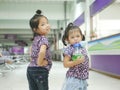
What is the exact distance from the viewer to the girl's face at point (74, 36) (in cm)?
220

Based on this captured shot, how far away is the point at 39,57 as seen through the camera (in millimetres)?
2193

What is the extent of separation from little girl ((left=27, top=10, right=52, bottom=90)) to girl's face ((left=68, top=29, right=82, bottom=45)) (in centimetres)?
19

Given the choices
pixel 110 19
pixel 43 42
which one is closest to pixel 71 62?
pixel 43 42

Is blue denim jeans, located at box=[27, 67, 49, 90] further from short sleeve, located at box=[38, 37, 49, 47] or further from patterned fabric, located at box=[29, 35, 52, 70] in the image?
short sleeve, located at box=[38, 37, 49, 47]

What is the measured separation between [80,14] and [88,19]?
2.01 m

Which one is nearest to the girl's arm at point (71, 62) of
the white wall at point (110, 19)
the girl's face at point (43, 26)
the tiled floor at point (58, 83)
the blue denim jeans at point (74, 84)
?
the blue denim jeans at point (74, 84)

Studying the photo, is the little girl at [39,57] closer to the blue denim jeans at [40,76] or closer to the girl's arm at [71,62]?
the blue denim jeans at [40,76]

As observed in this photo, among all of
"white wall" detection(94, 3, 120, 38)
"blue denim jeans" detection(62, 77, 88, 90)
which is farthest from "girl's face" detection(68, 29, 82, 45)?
"white wall" detection(94, 3, 120, 38)

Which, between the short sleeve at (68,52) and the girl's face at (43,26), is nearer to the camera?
the short sleeve at (68,52)

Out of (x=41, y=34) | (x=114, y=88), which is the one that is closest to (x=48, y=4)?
(x=114, y=88)

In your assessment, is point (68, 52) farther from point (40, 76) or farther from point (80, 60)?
point (40, 76)

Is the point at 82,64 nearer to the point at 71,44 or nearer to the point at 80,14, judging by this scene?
the point at 71,44

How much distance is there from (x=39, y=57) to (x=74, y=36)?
0.32 m

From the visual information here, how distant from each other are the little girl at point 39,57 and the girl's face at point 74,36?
19cm
